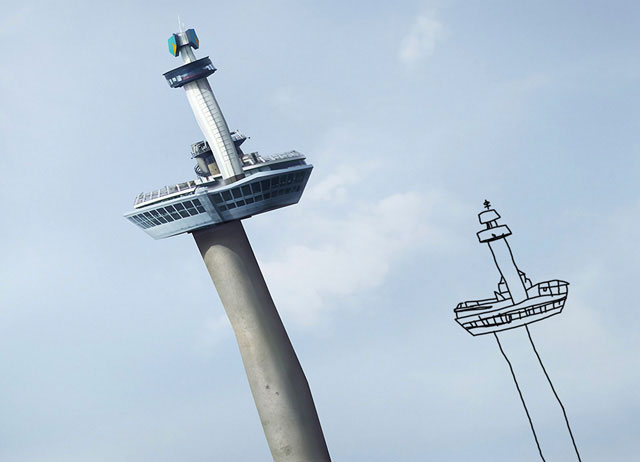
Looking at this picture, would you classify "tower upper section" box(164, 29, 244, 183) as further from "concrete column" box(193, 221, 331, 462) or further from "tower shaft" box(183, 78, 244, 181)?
"concrete column" box(193, 221, 331, 462)

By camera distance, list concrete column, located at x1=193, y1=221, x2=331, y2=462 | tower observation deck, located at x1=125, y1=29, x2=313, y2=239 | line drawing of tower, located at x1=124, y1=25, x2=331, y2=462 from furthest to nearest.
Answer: concrete column, located at x1=193, y1=221, x2=331, y2=462 < line drawing of tower, located at x1=124, y1=25, x2=331, y2=462 < tower observation deck, located at x1=125, y1=29, x2=313, y2=239

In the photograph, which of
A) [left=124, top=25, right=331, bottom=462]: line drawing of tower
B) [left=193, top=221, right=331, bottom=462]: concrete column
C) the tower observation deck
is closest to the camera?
the tower observation deck

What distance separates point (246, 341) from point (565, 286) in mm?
17530

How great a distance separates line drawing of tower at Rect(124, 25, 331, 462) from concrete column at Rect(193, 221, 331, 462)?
4 centimetres

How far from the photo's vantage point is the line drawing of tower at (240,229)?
3291 cm

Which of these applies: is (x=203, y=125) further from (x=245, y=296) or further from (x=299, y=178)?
(x=245, y=296)

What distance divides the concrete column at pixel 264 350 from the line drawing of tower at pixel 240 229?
4 centimetres

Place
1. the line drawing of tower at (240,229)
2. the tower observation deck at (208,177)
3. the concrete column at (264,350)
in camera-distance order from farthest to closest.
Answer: the concrete column at (264,350), the line drawing of tower at (240,229), the tower observation deck at (208,177)

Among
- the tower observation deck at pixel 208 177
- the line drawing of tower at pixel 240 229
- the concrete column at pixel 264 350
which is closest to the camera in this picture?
the tower observation deck at pixel 208 177

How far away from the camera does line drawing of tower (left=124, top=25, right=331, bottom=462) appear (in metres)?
32.9

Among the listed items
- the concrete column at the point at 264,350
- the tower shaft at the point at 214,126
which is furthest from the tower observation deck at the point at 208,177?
the concrete column at the point at 264,350

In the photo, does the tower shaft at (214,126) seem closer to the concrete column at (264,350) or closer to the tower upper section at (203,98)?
the tower upper section at (203,98)

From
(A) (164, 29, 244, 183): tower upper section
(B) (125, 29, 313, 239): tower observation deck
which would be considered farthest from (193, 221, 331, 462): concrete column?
(A) (164, 29, 244, 183): tower upper section

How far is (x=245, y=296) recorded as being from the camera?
111 ft
